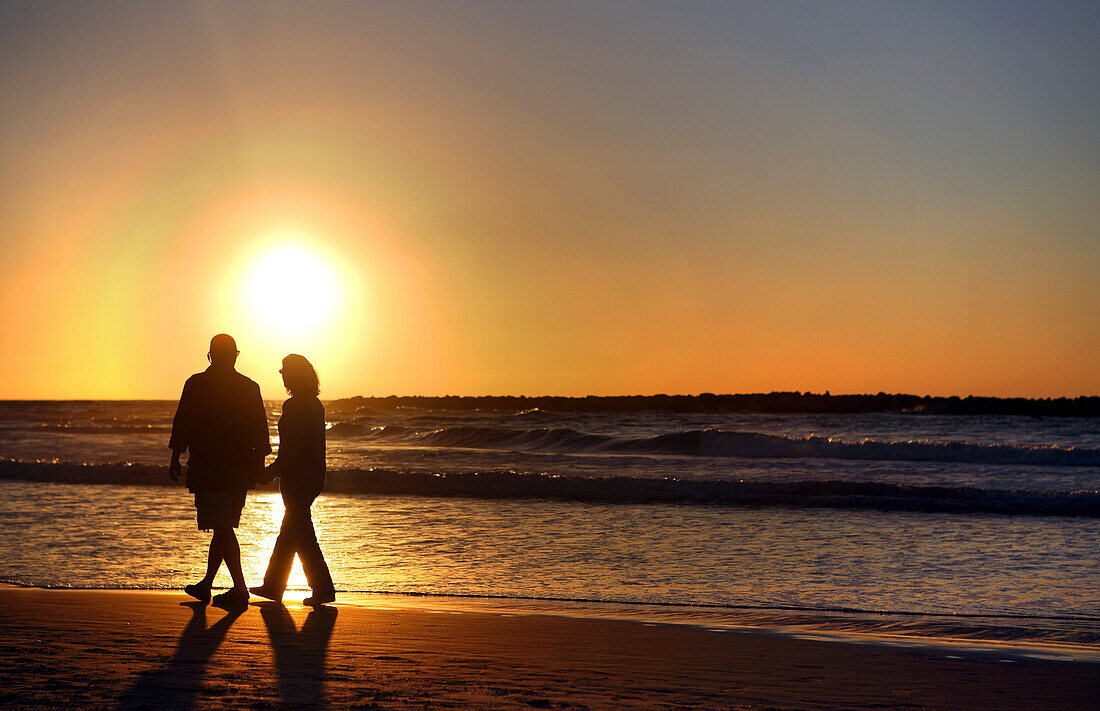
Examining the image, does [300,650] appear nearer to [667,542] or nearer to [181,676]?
[181,676]

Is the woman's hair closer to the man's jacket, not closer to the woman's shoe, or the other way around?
the man's jacket

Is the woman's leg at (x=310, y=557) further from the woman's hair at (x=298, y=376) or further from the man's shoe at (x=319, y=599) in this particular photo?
the woman's hair at (x=298, y=376)

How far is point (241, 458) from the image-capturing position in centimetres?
730

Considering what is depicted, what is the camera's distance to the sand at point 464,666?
4418 millimetres

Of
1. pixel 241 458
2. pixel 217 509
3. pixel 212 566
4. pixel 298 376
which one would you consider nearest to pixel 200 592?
pixel 212 566

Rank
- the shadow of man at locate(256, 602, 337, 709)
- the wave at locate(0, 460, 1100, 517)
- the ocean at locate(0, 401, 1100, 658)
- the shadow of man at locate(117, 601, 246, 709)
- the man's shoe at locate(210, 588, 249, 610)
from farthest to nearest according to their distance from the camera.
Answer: the wave at locate(0, 460, 1100, 517), the ocean at locate(0, 401, 1100, 658), the man's shoe at locate(210, 588, 249, 610), the shadow of man at locate(256, 602, 337, 709), the shadow of man at locate(117, 601, 246, 709)

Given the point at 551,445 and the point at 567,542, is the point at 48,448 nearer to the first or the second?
the point at 551,445

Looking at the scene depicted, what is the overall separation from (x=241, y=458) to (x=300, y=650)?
229cm

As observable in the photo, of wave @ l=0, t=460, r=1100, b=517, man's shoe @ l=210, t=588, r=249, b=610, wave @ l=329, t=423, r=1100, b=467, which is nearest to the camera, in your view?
man's shoe @ l=210, t=588, r=249, b=610

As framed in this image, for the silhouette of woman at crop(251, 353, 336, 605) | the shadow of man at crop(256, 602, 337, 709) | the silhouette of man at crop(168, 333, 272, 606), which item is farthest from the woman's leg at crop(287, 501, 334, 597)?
the silhouette of man at crop(168, 333, 272, 606)

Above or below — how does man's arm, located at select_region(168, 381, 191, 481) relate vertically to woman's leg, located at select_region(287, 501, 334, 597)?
above

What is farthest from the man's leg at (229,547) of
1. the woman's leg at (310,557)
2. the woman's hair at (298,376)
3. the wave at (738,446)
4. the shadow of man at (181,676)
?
the wave at (738,446)

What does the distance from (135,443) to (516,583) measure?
30324mm

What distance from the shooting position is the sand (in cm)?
442
